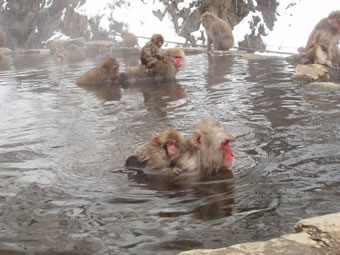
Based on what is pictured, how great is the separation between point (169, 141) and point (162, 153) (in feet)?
0.40

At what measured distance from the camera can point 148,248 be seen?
2369 millimetres

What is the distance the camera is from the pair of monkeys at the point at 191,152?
3447mm

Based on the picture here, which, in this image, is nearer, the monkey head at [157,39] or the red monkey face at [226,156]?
the red monkey face at [226,156]

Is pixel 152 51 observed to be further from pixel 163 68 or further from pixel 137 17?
pixel 137 17

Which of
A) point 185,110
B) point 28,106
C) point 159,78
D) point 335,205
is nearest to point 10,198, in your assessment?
point 335,205

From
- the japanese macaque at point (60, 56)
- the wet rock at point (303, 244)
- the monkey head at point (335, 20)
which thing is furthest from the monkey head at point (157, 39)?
the wet rock at point (303, 244)

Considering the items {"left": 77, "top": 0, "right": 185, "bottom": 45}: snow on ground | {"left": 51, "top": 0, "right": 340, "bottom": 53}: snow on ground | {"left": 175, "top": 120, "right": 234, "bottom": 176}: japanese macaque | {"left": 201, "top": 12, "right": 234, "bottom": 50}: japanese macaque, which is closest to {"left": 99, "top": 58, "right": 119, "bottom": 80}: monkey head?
{"left": 201, "top": 12, "right": 234, "bottom": 50}: japanese macaque

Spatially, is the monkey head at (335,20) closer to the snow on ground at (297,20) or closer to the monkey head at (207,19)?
the monkey head at (207,19)

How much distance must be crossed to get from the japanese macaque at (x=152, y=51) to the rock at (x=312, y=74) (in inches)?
90.5

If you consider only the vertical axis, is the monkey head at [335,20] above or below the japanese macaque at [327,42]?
above

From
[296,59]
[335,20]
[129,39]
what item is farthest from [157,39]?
[129,39]

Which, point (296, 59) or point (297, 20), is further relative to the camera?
point (297, 20)

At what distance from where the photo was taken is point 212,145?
3451 millimetres

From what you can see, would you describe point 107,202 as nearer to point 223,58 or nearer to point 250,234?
point 250,234
